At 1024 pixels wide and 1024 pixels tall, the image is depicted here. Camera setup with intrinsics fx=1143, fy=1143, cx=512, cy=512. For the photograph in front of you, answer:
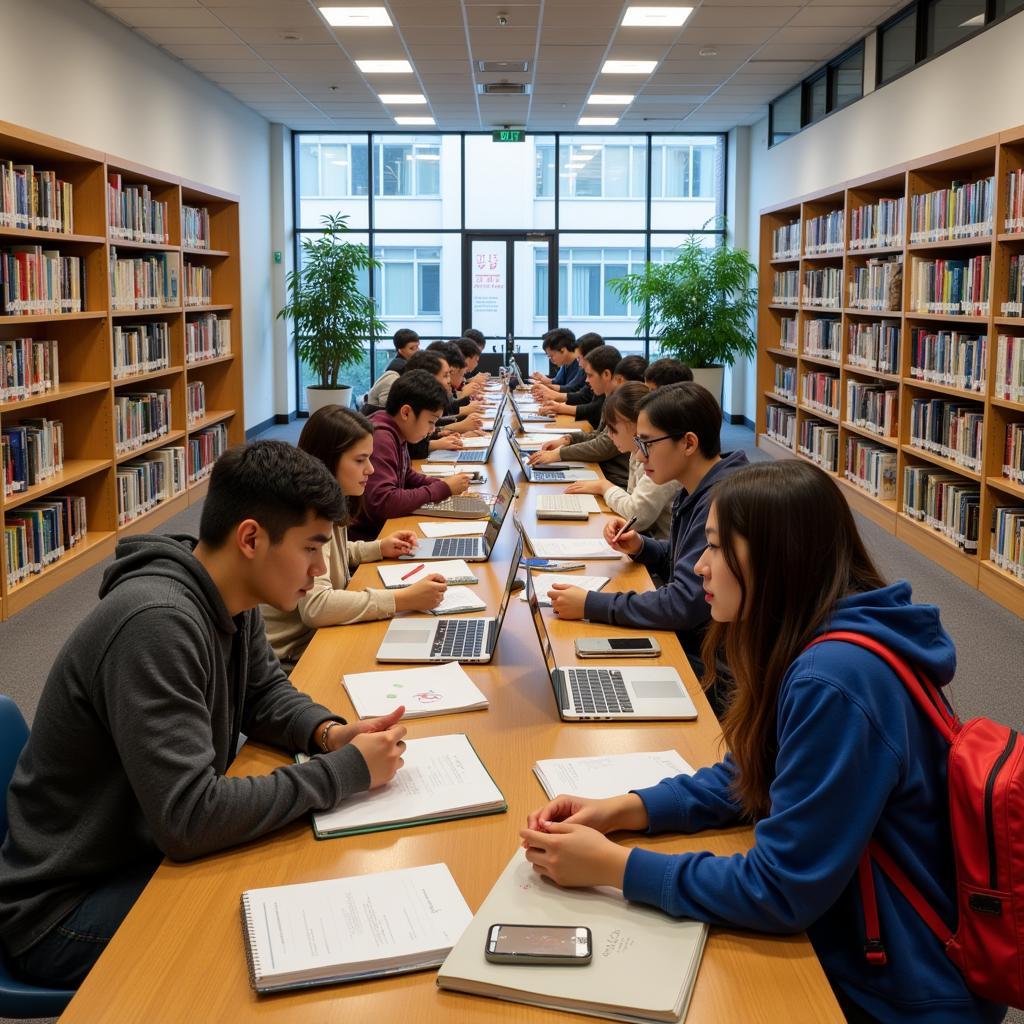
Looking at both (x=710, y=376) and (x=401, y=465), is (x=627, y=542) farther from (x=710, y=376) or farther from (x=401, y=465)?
(x=710, y=376)

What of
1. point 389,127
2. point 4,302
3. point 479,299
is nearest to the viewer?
point 4,302

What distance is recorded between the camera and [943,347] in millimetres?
6004

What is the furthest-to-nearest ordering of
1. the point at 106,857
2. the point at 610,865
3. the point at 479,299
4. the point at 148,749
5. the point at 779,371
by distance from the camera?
the point at 479,299, the point at 779,371, the point at 106,857, the point at 148,749, the point at 610,865

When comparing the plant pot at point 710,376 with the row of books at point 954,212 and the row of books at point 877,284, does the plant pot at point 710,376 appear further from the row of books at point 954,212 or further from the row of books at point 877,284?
the row of books at point 954,212

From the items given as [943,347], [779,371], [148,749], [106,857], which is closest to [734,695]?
[148,749]

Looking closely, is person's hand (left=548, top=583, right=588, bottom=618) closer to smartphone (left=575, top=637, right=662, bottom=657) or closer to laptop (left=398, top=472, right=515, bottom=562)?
smartphone (left=575, top=637, right=662, bottom=657)

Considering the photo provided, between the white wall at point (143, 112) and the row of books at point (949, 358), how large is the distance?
16.2 feet

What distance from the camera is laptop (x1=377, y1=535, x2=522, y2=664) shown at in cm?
238

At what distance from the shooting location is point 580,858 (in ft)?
4.59

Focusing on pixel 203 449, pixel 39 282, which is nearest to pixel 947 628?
pixel 39 282

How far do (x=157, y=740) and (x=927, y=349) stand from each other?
560cm

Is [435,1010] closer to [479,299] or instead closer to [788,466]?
[788,466]

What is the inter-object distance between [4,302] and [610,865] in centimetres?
446

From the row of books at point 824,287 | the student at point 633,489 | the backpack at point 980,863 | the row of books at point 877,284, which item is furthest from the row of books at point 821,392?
the backpack at point 980,863
